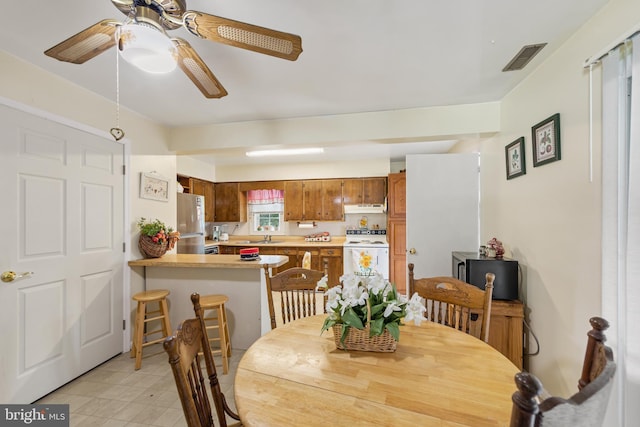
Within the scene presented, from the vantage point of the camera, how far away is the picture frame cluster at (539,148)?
173cm

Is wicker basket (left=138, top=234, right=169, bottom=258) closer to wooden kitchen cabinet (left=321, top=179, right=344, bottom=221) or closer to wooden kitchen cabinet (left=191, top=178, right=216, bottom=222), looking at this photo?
wooden kitchen cabinet (left=191, top=178, right=216, bottom=222)

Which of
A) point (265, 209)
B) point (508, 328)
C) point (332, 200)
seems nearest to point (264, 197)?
point (265, 209)

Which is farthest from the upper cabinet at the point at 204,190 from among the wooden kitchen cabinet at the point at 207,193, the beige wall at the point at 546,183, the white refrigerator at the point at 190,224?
the beige wall at the point at 546,183

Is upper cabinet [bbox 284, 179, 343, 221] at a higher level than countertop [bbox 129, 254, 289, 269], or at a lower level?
higher

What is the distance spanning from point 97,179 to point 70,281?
0.87m

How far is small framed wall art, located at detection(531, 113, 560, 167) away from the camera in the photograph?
172cm

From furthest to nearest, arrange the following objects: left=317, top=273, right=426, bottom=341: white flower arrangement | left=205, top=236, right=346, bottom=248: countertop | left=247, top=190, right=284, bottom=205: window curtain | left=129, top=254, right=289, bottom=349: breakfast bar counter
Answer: left=247, top=190, right=284, bottom=205: window curtain < left=205, top=236, right=346, bottom=248: countertop < left=129, top=254, right=289, bottom=349: breakfast bar counter < left=317, top=273, right=426, bottom=341: white flower arrangement

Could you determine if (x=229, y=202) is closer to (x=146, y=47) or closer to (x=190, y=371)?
(x=146, y=47)

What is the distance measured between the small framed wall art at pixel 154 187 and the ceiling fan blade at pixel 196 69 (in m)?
1.69

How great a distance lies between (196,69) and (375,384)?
166 cm

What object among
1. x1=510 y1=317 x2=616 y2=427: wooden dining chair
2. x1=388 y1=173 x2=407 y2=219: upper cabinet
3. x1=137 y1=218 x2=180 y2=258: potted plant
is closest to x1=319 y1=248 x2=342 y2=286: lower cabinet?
x1=388 y1=173 x2=407 y2=219: upper cabinet

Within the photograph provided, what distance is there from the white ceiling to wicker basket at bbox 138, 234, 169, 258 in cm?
128

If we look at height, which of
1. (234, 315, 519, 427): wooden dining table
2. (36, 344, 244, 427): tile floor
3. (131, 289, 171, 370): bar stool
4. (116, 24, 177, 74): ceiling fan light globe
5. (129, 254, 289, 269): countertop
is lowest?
(36, 344, 244, 427): tile floor

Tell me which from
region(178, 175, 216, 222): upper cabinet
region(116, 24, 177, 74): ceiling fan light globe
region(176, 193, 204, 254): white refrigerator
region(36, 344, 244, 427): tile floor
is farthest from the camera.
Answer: region(178, 175, 216, 222): upper cabinet
